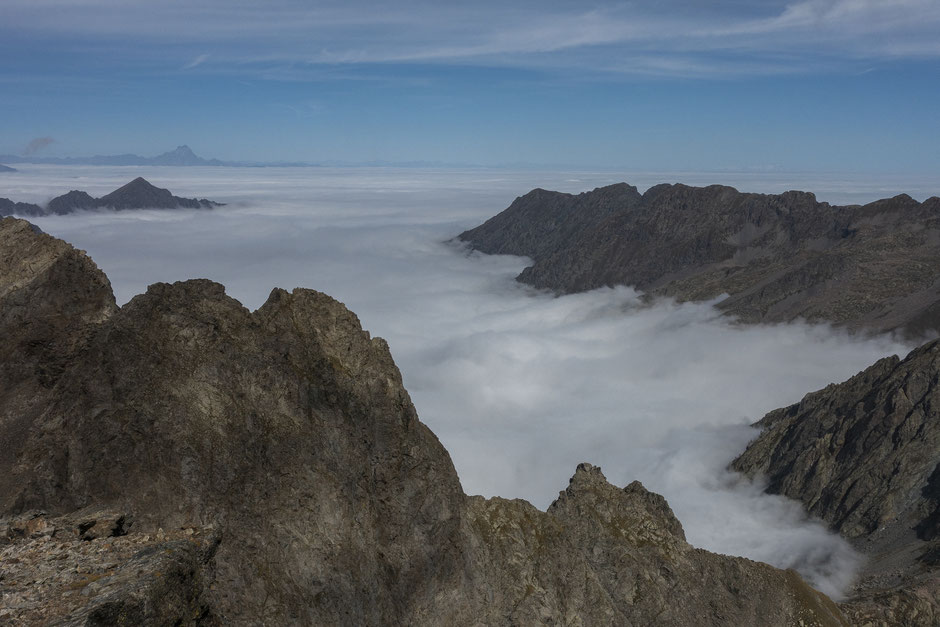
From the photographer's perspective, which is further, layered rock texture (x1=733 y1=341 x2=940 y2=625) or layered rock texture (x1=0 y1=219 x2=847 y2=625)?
layered rock texture (x1=733 y1=341 x2=940 y2=625)

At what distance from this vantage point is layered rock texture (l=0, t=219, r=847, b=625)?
3800 cm

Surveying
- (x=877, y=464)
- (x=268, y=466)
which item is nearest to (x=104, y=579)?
(x=268, y=466)

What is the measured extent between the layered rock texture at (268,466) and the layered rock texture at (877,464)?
103364mm

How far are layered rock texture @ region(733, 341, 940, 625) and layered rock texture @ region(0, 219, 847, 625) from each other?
4069 inches

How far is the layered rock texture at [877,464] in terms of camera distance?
5610 inches

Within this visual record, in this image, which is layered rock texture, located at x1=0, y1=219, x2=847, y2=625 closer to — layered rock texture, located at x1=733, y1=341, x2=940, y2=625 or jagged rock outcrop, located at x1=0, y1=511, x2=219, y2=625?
jagged rock outcrop, located at x1=0, y1=511, x2=219, y2=625

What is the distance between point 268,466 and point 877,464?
17278 centimetres

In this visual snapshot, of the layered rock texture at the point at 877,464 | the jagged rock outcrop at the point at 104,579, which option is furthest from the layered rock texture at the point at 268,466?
the layered rock texture at the point at 877,464

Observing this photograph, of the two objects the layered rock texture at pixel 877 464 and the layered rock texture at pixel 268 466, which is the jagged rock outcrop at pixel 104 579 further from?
the layered rock texture at pixel 877 464

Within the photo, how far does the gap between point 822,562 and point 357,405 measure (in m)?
143

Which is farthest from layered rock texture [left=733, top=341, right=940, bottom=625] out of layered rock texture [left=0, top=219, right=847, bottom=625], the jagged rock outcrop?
the jagged rock outcrop

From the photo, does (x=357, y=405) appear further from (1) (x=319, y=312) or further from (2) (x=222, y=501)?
(2) (x=222, y=501)

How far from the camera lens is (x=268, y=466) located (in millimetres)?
44188

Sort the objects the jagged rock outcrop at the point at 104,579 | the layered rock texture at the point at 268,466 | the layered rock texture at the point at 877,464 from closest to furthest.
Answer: the jagged rock outcrop at the point at 104,579 < the layered rock texture at the point at 268,466 < the layered rock texture at the point at 877,464
